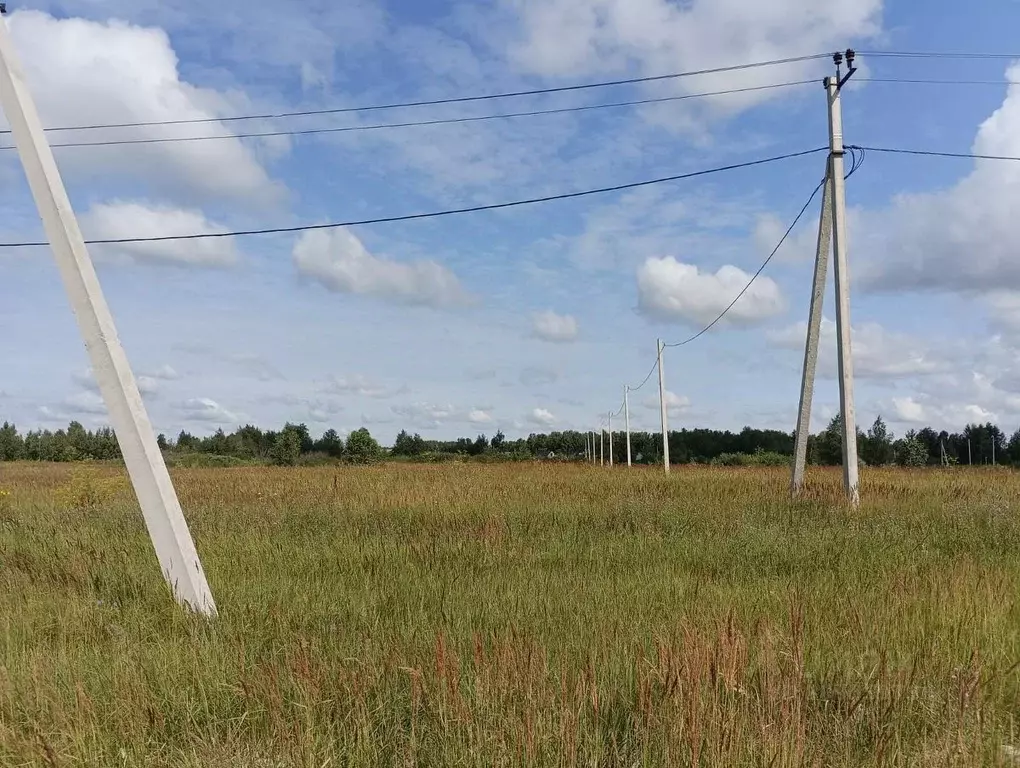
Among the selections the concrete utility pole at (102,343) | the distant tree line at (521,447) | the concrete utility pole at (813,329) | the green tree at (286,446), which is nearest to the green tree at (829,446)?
the distant tree line at (521,447)

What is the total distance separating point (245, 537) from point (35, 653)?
13.0ft

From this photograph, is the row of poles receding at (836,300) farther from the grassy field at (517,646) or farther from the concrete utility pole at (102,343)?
the concrete utility pole at (102,343)

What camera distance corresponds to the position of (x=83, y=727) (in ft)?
9.74

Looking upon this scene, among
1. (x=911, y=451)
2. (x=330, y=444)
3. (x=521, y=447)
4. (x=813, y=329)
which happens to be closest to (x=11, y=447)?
(x=330, y=444)

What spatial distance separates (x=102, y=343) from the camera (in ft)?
15.9

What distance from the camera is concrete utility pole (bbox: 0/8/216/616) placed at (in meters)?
4.87

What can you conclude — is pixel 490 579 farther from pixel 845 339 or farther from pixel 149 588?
pixel 845 339

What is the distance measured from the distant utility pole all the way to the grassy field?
252 cm

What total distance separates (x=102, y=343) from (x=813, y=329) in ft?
36.8

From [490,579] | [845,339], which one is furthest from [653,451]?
[490,579]

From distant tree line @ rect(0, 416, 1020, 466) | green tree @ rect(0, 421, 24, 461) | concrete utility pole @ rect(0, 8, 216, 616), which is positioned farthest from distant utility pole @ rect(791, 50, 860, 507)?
green tree @ rect(0, 421, 24, 461)

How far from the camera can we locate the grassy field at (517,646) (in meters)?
2.71

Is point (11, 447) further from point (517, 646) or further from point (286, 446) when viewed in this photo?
point (517, 646)

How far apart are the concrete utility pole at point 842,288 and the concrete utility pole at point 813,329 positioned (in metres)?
0.23
